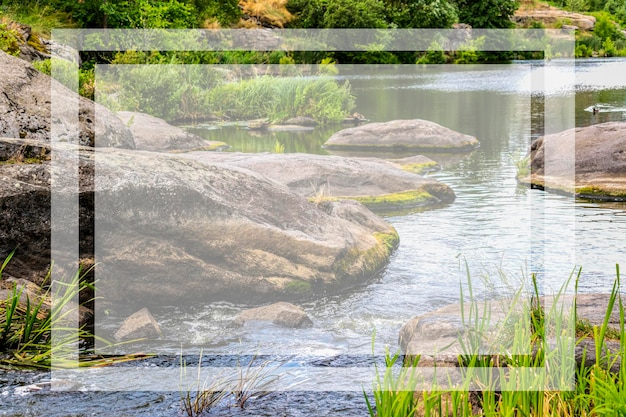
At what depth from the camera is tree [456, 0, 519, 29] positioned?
1538 inches

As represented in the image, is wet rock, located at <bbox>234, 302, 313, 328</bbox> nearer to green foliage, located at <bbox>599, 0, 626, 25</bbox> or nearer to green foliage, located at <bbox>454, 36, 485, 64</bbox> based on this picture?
green foliage, located at <bbox>454, 36, 485, 64</bbox>

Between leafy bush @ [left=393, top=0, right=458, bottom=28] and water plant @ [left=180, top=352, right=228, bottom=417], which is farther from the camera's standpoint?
leafy bush @ [left=393, top=0, right=458, bottom=28]

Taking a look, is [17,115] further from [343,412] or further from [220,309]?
[343,412]

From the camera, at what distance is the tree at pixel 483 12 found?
39062 mm

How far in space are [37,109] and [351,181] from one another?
14.4 ft

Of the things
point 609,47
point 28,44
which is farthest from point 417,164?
point 609,47

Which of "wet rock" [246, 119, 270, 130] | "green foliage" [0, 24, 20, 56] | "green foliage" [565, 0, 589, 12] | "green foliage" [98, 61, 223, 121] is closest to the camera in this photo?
"green foliage" [0, 24, 20, 56]

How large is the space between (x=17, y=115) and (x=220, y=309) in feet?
8.00

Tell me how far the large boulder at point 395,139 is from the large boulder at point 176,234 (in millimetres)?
7798

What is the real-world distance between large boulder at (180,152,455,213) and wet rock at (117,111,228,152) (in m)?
3.37

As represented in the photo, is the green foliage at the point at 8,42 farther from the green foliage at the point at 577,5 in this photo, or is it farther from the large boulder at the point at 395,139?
the green foliage at the point at 577,5

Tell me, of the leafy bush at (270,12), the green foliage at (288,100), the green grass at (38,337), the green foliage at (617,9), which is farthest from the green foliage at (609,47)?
the green grass at (38,337)

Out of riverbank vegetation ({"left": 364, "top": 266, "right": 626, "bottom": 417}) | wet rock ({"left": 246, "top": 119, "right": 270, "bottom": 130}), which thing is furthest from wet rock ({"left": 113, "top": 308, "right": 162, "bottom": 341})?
wet rock ({"left": 246, "top": 119, "right": 270, "bottom": 130})

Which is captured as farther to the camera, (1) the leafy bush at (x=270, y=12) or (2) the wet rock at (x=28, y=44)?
(1) the leafy bush at (x=270, y=12)
